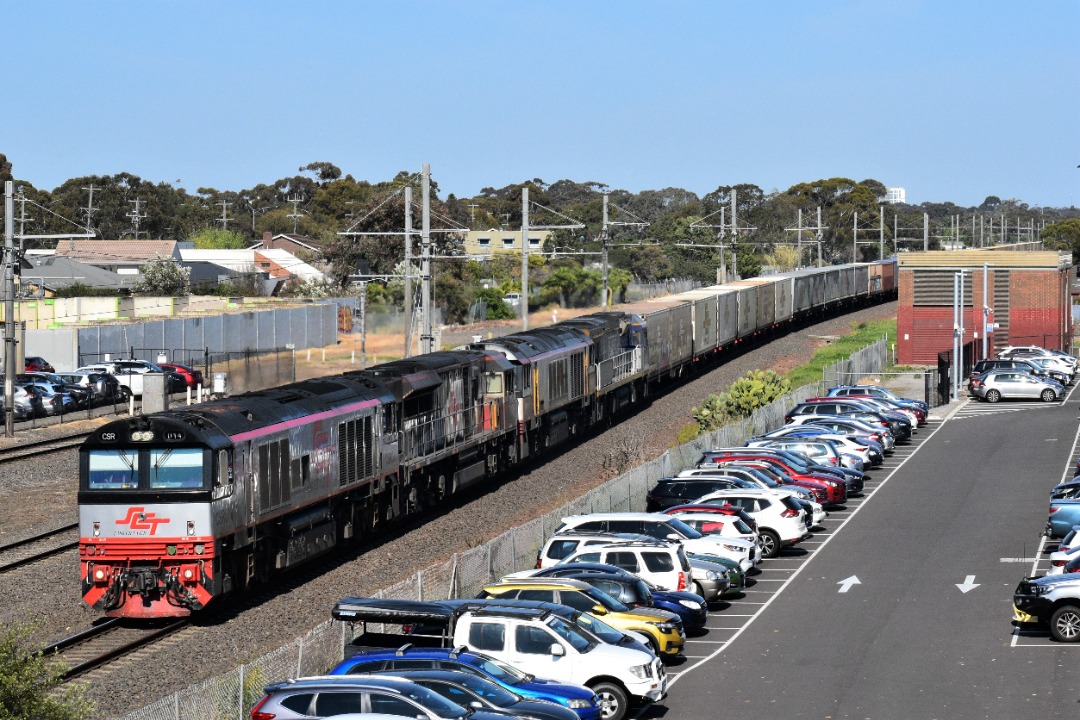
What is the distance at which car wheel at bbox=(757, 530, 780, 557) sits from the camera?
3042 centimetres

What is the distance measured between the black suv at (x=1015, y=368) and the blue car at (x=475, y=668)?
45.2 m

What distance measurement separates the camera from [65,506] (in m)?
36.2

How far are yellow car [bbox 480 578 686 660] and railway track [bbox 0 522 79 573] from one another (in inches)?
487

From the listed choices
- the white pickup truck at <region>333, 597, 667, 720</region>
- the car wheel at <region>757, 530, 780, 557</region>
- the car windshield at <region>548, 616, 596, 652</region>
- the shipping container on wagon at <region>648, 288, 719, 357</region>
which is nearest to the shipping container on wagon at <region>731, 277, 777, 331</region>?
the shipping container on wagon at <region>648, 288, 719, 357</region>

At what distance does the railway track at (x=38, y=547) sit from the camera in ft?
96.5

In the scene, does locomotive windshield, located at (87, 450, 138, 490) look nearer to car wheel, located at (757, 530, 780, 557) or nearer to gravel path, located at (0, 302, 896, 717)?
gravel path, located at (0, 302, 896, 717)

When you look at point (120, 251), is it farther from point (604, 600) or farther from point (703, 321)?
point (604, 600)

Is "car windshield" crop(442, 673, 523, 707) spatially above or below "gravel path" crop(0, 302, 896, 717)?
above

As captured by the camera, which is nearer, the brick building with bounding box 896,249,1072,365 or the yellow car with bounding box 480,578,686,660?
the yellow car with bounding box 480,578,686,660

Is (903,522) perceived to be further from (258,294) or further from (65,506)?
(258,294)

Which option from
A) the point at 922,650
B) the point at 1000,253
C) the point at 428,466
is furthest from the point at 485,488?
the point at 1000,253

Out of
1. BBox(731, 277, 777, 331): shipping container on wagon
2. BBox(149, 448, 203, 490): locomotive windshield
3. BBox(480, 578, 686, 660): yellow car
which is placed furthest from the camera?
BBox(731, 277, 777, 331): shipping container on wagon

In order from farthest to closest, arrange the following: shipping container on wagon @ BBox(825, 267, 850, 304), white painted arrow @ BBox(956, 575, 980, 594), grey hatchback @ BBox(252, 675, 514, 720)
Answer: shipping container on wagon @ BBox(825, 267, 850, 304) < white painted arrow @ BBox(956, 575, 980, 594) < grey hatchback @ BBox(252, 675, 514, 720)

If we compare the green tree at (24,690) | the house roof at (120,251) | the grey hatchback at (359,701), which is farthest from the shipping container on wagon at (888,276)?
the green tree at (24,690)
